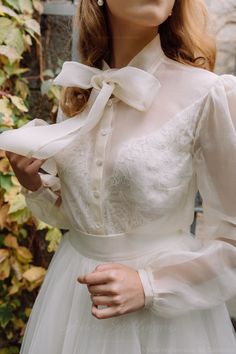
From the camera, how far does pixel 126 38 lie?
0.90 m

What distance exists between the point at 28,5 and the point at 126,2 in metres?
0.88

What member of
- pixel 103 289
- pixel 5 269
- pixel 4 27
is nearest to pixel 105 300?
pixel 103 289

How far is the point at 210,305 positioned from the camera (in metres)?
0.79

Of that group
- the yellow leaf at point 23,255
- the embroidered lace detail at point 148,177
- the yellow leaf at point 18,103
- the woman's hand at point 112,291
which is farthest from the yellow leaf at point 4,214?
the woman's hand at point 112,291

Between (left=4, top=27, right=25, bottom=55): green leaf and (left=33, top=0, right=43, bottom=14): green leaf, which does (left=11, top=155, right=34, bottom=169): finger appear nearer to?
(left=4, top=27, right=25, bottom=55): green leaf

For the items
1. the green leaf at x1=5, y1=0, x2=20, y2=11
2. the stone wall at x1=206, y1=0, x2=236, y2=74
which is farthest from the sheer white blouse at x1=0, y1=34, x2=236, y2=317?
the green leaf at x1=5, y1=0, x2=20, y2=11

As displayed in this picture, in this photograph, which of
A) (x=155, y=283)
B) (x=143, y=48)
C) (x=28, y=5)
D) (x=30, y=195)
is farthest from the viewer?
(x=28, y=5)

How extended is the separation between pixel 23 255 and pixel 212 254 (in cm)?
103

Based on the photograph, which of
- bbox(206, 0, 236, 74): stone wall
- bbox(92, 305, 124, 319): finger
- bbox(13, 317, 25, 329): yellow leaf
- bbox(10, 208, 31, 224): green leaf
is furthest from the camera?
bbox(13, 317, 25, 329): yellow leaf

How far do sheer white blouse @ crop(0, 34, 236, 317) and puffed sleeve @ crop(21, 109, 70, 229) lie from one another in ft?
0.47

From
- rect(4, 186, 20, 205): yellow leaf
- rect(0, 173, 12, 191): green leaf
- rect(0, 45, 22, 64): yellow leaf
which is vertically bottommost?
rect(4, 186, 20, 205): yellow leaf

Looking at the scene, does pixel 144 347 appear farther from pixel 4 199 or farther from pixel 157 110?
pixel 4 199

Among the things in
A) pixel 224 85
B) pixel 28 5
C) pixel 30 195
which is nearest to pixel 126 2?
pixel 224 85

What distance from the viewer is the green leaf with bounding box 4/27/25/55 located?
1534 mm
